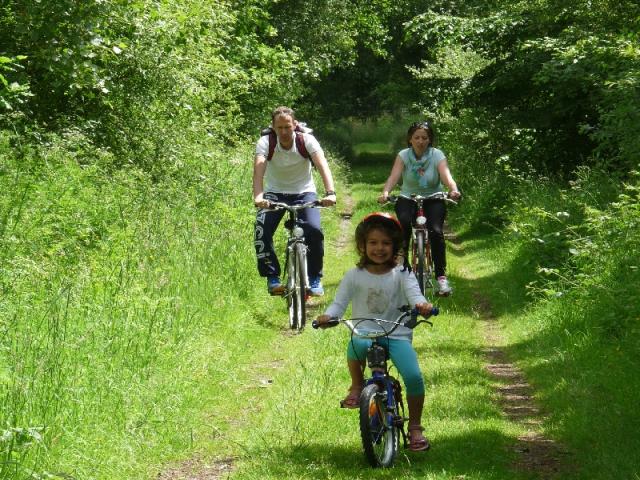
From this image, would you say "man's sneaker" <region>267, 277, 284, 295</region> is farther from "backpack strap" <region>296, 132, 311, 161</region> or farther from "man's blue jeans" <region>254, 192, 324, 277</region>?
"backpack strap" <region>296, 132, 311, 161</region>

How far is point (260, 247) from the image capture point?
10.7m

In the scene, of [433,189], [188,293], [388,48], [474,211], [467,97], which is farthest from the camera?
[388,48]

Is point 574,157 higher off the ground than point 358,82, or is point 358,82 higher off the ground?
point 358,82

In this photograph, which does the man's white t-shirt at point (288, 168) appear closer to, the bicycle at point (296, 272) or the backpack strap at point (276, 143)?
the backpack strap at point (276, 143)

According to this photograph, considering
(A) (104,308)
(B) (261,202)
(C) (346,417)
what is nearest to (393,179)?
(B) (261,202)

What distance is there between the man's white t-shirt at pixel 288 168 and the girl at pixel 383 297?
388cm

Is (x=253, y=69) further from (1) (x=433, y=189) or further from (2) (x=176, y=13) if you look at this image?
(1) (x=433, y=189)

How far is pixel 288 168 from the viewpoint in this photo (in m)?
10.4

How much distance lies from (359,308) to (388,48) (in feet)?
121

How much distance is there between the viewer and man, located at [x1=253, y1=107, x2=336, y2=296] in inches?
401

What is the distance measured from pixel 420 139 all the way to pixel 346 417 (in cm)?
454

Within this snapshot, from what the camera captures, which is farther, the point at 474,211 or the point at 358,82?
the point at 358,82

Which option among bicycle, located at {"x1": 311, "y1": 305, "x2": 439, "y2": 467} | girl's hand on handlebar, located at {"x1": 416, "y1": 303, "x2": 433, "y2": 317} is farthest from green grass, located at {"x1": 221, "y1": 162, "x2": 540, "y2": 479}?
girl's hand on handlebar, located at {"x1": 416, "y1": 303, "x2": 433, "y2": 317}

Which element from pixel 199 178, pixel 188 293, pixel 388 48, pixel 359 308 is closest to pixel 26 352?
pixel 359 308
